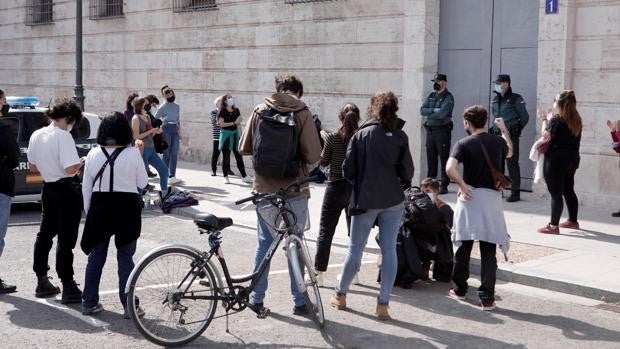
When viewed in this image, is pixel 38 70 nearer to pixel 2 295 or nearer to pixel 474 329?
pixel 2 295

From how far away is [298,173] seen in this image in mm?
6621

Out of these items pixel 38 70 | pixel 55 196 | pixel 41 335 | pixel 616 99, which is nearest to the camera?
pixel 41 335

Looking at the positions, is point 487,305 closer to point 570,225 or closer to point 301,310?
point 301,310

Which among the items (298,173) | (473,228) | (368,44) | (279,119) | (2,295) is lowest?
(2,295)

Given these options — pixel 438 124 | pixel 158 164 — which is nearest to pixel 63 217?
pixel 158 164

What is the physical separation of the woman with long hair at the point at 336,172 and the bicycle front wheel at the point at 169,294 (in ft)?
5.66

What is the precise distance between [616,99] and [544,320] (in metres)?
6.06

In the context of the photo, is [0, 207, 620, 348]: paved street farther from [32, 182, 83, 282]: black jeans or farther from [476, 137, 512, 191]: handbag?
[476, 137, 512, 191]: handbag

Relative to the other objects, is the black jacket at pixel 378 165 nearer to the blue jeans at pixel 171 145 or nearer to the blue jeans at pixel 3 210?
the blue jeans at pixel 3 210

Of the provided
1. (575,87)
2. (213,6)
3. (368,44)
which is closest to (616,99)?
(575,87)

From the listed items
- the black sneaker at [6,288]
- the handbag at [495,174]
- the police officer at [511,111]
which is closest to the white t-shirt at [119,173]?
the black sneaker at [6,288]

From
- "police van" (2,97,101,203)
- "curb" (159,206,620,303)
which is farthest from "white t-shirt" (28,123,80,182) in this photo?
"police van" (2,97,101,203)

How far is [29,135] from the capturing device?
39.4 ft

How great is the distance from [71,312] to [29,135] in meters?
5.85
